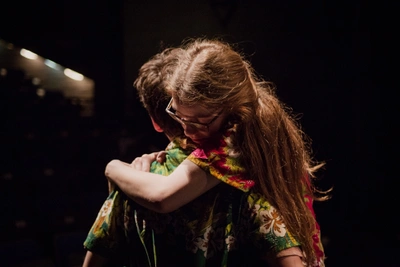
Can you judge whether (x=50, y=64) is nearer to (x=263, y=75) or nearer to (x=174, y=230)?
(x=263, y=75)

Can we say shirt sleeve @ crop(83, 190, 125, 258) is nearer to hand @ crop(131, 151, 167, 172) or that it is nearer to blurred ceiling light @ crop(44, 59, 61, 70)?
hand @ crop(131, 151, 167, 172)

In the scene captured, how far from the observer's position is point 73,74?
3.32 meters

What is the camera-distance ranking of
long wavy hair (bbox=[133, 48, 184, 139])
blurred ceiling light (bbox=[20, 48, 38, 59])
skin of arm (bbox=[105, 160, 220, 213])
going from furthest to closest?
blurred ceiling light (bbox=[20, 48, 38, 59]) < long wavy hair (bbox=[133, 48, 184, 139]) < skin of arm (bbox=[105, 160, 220, 213])

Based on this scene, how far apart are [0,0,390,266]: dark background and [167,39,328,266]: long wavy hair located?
1.97 meters

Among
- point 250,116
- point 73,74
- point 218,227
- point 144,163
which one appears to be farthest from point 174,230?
point 73,74

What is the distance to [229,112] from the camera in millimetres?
1092

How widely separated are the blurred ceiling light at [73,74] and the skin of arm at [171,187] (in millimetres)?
2375

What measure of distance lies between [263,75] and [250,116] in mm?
2418

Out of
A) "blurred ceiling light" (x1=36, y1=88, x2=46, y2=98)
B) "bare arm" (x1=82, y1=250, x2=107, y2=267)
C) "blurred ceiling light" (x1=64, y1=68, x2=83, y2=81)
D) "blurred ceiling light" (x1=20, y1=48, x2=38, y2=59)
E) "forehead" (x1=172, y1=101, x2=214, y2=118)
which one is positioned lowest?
"bare arm" (x1=82, y1=250, x2=107, y2=267)

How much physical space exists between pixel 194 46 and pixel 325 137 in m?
2.75

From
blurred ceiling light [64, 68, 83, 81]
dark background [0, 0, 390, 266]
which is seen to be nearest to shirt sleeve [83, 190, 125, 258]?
dark background [0, 0, 390, 266]

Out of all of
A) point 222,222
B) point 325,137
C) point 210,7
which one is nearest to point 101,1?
point 210,7

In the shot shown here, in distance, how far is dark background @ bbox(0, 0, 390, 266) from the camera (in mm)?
3188

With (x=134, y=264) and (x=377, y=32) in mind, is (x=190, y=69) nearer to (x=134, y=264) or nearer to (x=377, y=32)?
(x=134, y=264)
